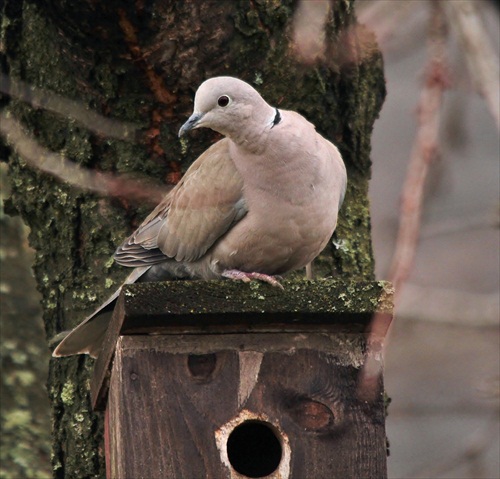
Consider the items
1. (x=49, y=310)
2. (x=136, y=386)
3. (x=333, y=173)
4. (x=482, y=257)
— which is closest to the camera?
(x=136, y=386)

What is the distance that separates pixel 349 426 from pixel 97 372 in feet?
2.59

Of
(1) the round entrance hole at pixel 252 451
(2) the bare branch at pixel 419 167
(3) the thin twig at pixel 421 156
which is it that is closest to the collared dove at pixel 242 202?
(1) the round entrance hole at pixel 252 451

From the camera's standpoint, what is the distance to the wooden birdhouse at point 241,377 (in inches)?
126

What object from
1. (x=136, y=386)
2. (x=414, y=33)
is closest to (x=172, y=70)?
(x=414, y=33)

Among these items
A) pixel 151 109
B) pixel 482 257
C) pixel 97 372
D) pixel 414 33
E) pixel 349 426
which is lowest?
pixel 349 426

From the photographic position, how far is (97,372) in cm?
365

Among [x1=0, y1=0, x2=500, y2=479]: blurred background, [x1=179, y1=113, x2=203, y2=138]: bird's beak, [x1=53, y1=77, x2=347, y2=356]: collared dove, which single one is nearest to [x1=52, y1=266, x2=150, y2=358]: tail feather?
[x1=53, y1=77, x2=347, y2=356]: collared dove

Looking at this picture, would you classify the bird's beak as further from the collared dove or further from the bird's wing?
the bird's wing

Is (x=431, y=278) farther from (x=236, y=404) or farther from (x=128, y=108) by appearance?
(x=236, y=404)

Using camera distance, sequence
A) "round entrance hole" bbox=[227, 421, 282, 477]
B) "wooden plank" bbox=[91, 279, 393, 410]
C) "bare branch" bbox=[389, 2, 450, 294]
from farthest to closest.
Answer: "round entrance hole" bbox=[227, 421, 282, 477] → "wooden plank" bbox=[91, 279, 393, 410] → "bare branch" bbox=[389, 2, 450, 294]

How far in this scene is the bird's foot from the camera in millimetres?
3283

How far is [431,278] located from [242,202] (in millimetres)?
3354

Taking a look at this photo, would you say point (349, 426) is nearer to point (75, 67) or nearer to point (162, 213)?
point (162, 213)

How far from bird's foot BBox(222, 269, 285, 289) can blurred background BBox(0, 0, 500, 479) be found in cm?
33
